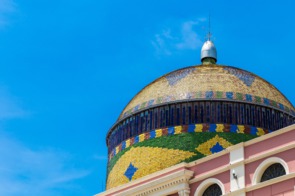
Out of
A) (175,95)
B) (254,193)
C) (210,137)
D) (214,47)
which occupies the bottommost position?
(254,193)

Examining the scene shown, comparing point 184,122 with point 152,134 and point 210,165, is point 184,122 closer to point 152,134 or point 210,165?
point 152,134

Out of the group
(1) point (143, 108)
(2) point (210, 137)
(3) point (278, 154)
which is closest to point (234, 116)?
(2) point (210, 137)

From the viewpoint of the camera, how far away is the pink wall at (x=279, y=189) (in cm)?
2909

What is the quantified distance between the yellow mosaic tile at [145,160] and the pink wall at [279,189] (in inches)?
313

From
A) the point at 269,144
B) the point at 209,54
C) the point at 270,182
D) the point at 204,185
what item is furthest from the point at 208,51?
the point at 270,182

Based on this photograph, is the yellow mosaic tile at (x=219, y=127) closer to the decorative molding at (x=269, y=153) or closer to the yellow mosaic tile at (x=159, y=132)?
the yellow mosaic tile at (x=159, y=132)

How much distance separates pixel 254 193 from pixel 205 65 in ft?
41.2

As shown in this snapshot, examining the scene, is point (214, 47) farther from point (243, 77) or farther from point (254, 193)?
point (254, 193)

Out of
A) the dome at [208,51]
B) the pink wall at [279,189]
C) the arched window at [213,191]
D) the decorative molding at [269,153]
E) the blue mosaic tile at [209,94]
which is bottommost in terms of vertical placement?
the pink wall at [279,189]

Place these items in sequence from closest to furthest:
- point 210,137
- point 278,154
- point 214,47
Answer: point 278,154, point 210,137, point 214,47

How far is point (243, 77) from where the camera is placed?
40.8 m

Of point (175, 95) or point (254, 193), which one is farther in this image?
point (175, 95)

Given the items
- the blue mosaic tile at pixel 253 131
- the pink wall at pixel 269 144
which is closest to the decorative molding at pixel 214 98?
the blue mosaic tile at pixel 253 131

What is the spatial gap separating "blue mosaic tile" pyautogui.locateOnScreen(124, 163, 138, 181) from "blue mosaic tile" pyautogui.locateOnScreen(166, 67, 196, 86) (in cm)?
491
